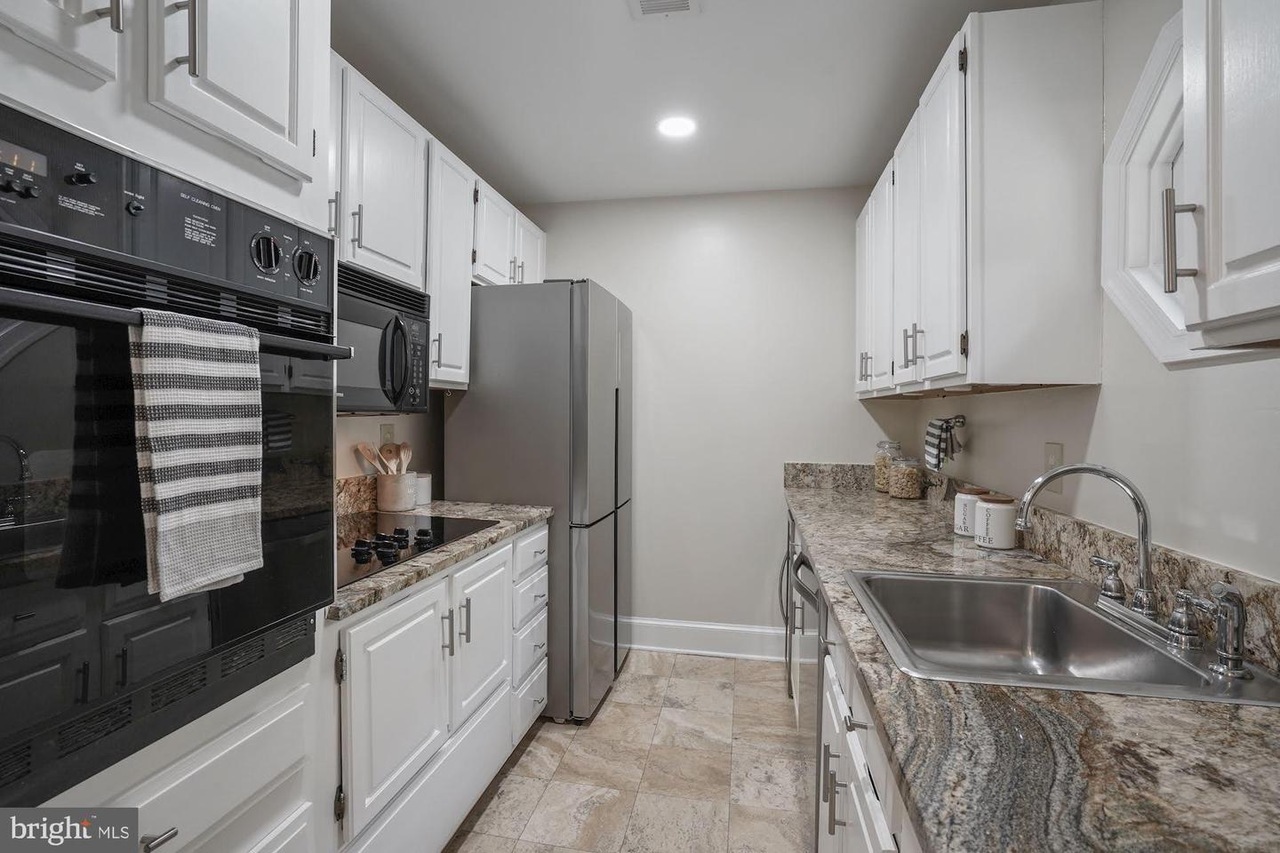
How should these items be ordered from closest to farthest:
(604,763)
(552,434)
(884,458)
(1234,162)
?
(1234,162) → (604,763) → (552,434) → (884,458)

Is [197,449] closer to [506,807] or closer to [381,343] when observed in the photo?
[381,343]

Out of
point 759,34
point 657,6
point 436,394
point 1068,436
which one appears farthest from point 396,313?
point 1068,436

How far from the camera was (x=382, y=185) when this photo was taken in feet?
6.12

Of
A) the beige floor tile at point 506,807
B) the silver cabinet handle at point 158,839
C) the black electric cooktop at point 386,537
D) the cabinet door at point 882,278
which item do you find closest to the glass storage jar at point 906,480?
the cabinet door at point 882,278

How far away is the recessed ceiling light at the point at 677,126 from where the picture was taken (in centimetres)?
239

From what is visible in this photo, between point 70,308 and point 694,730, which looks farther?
point 694,730

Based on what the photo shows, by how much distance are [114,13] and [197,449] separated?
577 millimetres

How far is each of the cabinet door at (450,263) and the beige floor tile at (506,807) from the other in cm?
150

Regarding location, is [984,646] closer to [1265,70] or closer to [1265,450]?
[1265,450]

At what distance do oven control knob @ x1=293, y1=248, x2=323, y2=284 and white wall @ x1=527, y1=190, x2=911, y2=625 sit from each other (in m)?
2.29

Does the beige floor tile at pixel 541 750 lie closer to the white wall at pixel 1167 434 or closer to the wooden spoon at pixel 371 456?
the wooden spoon at pixel 371 456

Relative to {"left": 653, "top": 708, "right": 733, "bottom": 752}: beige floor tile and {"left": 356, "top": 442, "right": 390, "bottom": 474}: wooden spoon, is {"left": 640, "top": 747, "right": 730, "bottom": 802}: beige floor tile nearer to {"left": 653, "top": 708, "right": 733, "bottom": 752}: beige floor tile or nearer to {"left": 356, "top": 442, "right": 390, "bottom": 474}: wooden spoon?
{"left": 653, "top": 708, "right": 733, "bottom": 752}: beige floor tile

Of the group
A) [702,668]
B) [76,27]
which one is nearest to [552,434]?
[702,668]

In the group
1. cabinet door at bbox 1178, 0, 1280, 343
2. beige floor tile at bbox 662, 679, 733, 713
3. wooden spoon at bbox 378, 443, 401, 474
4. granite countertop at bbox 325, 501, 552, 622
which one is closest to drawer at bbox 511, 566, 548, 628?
granite countertop at bbox 325, 501, 552, 622
